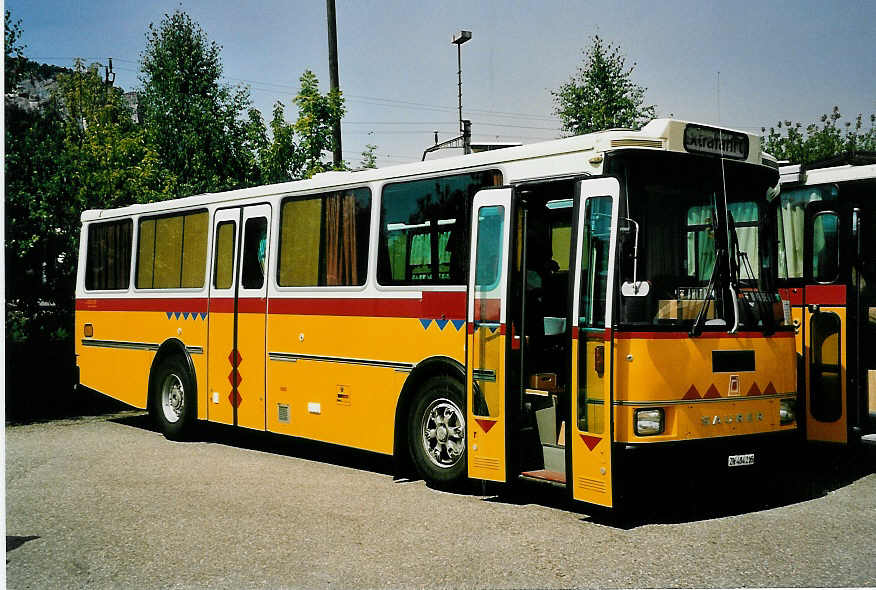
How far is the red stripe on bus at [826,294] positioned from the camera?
32.0ft

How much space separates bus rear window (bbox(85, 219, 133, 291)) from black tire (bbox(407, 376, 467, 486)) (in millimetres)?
6586

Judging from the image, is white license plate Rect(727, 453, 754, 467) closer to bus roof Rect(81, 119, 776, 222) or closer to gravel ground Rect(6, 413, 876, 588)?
gravel ground Rect(6, 413, 876, 588)

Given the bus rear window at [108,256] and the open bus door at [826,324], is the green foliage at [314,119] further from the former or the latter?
the open bus door at [826,324]

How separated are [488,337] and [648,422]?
166 centimetres

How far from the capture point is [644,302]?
7520mm

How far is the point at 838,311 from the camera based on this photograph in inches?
384

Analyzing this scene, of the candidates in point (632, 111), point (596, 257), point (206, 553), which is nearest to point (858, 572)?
point (596, 257)

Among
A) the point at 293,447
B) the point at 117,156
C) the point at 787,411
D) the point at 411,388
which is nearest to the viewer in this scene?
the point at 787,411

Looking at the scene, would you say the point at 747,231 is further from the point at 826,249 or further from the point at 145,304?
the point at 145,304

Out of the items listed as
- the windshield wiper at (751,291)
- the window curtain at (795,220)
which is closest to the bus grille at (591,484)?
the windshield wiper at (751,291)

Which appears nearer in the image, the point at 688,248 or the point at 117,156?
the point at 688,248

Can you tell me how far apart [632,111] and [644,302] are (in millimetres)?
23571

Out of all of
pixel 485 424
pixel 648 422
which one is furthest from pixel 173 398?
pixel 648 422

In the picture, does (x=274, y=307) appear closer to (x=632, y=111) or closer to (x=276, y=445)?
(x=276, y=445)
